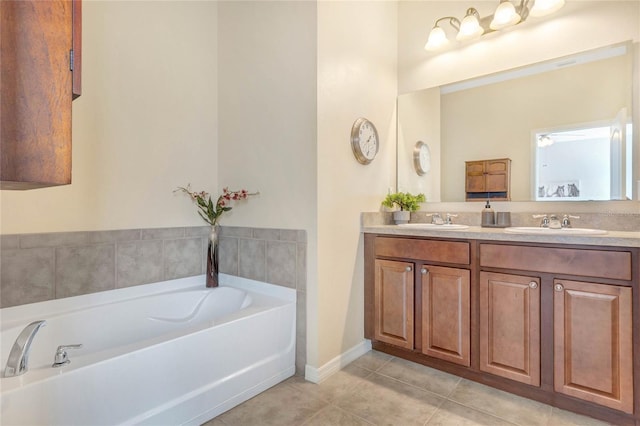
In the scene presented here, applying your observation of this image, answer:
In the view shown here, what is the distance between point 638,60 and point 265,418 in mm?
2922

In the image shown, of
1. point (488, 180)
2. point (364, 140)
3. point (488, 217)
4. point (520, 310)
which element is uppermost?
point (364, 140)

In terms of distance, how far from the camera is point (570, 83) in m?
2.13

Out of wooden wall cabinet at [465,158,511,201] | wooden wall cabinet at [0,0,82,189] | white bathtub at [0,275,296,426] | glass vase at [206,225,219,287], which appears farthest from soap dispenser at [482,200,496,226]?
wooden wall cabinet at [0,0,82,189]

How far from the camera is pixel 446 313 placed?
2064mm

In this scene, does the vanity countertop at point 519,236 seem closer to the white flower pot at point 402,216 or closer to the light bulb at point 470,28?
the white flower pot at point 402,216

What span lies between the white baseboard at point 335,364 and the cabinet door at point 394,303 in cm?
15

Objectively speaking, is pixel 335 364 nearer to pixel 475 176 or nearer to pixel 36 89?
pixel 475 176

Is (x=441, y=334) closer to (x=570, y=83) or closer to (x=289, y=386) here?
(x=289, y=386)

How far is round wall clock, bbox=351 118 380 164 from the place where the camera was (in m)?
2.34

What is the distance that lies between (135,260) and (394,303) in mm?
1796

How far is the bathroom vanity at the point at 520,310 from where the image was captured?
61.2 inches

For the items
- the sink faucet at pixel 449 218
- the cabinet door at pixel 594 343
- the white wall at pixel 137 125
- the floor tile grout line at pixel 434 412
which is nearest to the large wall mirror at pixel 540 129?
the sink faucet at pixel 449 218

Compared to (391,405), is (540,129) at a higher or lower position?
higher

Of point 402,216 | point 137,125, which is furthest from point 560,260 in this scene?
point 137,125
